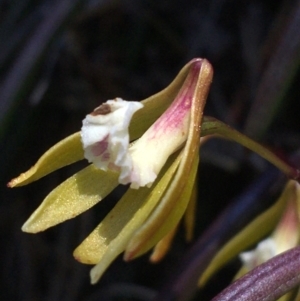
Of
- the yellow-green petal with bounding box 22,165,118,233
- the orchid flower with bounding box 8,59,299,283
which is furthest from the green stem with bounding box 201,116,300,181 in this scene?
the yellow-green petal with bounding box 22,165,118,233

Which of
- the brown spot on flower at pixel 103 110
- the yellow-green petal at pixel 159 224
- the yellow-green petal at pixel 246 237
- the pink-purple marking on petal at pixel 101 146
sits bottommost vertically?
the yellow-green petal at pixel 246 237

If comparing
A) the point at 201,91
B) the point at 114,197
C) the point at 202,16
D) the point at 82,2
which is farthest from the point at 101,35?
the point at 201,91

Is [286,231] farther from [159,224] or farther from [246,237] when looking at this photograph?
[159,224]

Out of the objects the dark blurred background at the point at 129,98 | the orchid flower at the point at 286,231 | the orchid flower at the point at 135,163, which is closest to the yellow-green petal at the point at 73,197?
the orchid flower at the point at 135,163

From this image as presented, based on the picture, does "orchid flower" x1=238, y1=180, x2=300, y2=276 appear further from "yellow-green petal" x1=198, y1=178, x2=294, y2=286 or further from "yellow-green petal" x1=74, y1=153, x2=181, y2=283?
"yellow-green petal" x1=74, y1=153, x2=181, y2=283

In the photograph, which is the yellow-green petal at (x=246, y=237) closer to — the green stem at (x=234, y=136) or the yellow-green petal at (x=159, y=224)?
the green stem at (x=234, y=136)

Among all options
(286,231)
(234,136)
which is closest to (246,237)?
(286,231)
